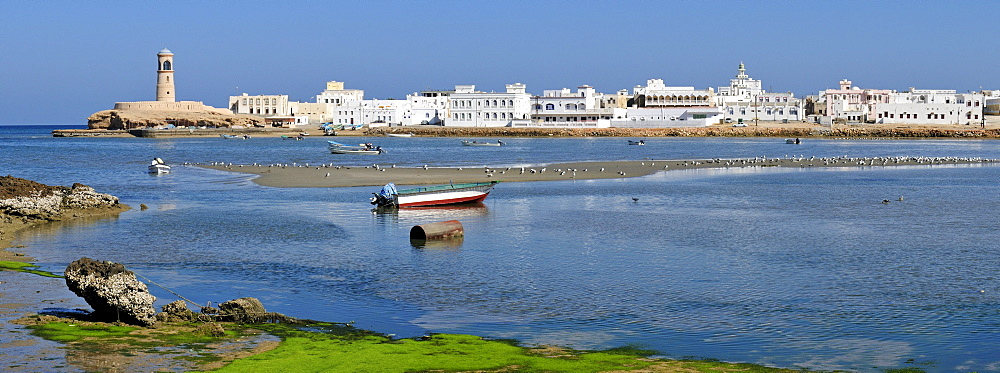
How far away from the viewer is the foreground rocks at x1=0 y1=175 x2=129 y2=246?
25.5m

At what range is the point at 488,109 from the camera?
12600 centimetres

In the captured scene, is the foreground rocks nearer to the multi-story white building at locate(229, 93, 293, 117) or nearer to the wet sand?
the wet sand

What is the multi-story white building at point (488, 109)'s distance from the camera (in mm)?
124250

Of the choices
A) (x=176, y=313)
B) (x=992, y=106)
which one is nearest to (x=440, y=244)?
(x=176, y=313)

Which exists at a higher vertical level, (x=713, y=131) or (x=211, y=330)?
(x=713, y=131)

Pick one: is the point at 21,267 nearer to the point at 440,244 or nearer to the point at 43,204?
the point at 440,244

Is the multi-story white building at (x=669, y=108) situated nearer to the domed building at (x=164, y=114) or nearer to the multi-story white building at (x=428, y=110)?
the multi-story white building at (x=428, y=110)

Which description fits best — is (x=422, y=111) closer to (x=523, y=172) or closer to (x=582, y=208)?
(x=523, y=172)

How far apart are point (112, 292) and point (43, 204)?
15.6m

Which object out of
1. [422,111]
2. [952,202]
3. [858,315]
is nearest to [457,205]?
[952,202]

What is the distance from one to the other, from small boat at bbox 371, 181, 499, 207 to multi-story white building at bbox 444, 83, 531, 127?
90364 mm

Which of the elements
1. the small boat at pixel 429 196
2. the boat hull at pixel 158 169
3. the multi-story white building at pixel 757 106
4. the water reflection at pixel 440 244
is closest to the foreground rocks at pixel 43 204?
the small boat at pixel 429 196

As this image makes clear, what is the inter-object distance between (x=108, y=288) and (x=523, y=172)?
36.4 meters

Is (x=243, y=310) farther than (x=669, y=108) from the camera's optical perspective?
No
